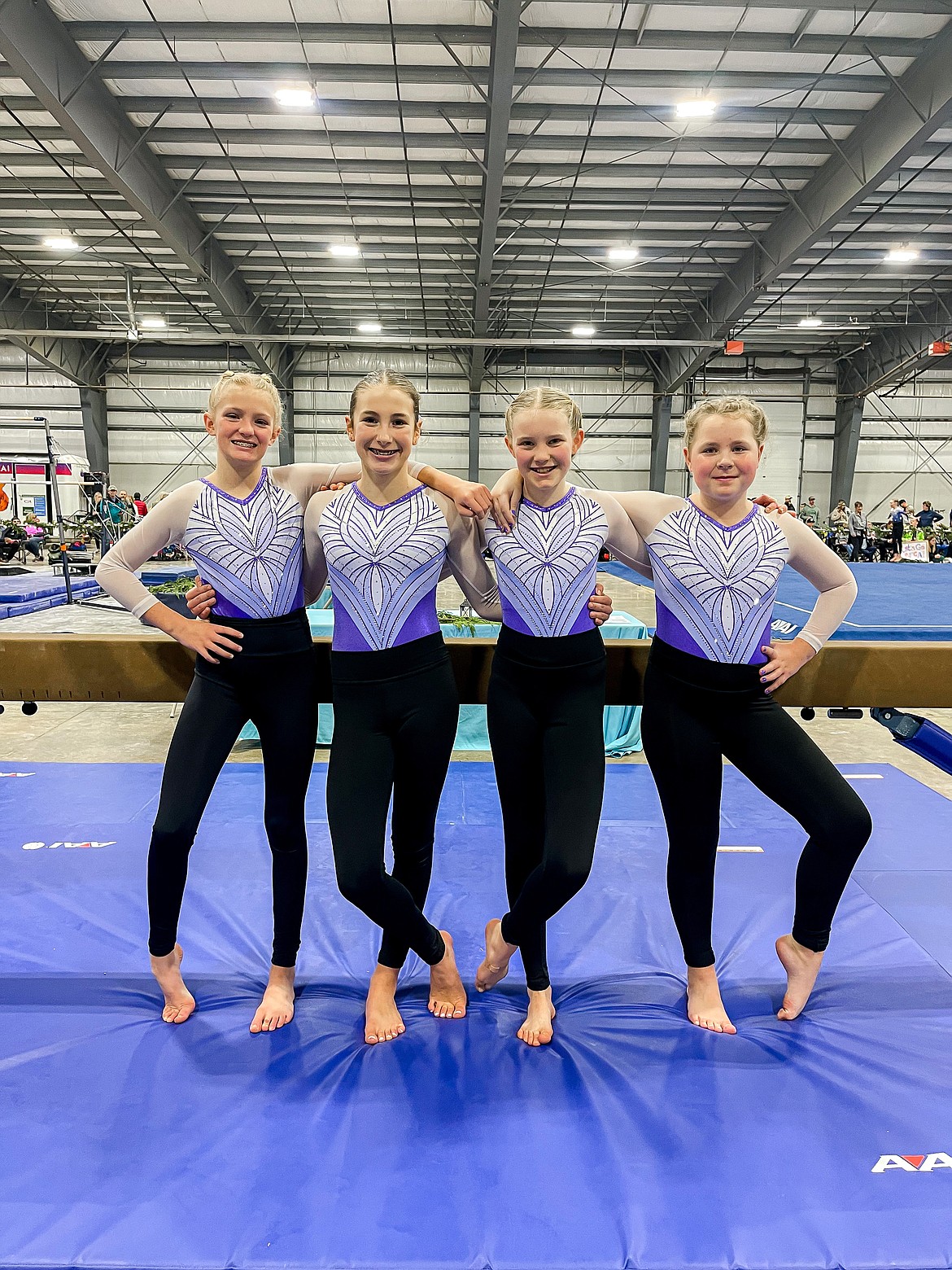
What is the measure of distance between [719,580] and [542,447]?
1.73ft

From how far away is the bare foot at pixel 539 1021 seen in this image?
6.11 feet

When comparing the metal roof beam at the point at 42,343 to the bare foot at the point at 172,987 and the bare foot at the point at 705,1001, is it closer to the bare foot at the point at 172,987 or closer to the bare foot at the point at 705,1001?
the bare foot at the point at 172,987

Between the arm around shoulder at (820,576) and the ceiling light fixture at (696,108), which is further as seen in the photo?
the ceiling light fixture at (696,108)

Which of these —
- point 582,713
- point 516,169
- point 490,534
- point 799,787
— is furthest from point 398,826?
point 516,169

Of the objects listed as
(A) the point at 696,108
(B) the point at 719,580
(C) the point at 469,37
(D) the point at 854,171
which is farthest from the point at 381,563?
(D) the point at 854,171

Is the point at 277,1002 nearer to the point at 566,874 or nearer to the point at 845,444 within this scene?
the point at 566,874

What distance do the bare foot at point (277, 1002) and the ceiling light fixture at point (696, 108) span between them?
28.8ft

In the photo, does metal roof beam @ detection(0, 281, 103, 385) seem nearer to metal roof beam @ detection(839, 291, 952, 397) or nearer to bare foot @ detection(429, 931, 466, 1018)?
bare foot @ detection(429, 931, 466, 1018)

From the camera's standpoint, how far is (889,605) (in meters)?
8.12

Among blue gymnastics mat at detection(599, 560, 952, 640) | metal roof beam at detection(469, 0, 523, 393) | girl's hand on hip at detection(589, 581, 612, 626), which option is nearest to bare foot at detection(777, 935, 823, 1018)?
girl's hand on hip at detection(589, 581, 612, 626)

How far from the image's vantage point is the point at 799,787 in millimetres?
1770

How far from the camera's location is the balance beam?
2.26m

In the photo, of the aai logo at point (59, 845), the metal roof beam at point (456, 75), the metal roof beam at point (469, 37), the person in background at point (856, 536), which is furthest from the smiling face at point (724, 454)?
the person in background at point (856, 536)

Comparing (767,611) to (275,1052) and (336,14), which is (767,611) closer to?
(275,1052)
